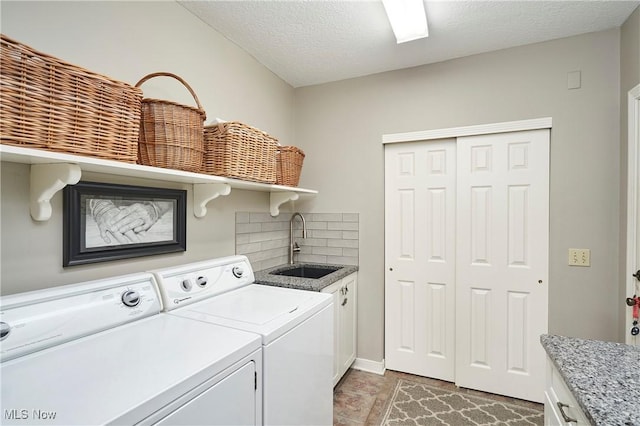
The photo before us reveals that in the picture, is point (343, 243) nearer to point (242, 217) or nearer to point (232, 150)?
point (242, 217)

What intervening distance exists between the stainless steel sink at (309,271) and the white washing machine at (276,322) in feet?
2.66

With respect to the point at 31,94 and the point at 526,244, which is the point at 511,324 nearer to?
the point at 526,244

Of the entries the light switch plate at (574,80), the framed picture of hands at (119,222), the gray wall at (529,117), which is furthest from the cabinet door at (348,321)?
the light switch plate at (574,80)

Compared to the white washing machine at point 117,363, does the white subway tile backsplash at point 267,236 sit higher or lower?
higher

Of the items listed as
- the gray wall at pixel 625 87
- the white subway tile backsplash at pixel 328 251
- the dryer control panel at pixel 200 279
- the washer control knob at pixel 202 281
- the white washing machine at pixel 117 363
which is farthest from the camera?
the white subway tile backsplash at pixel 328 251

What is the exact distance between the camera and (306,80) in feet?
9.41

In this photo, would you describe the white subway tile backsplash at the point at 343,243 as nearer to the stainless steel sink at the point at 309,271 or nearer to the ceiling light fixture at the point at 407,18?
the stainless steel sink at the point at 309,271

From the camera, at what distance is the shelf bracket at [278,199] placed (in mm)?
2580

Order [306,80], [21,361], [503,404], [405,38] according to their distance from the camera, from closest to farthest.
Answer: [21,361]
[405,38]
[503,404]
[306,80]

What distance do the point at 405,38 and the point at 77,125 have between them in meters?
1.84

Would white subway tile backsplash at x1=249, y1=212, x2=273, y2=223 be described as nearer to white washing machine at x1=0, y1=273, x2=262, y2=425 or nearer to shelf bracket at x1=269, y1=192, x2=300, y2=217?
shelf bracket at x1=269, y1=192, x2=300, y2=217

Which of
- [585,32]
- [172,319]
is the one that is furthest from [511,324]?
[172,319]

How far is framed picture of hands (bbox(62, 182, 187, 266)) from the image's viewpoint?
4.24ft

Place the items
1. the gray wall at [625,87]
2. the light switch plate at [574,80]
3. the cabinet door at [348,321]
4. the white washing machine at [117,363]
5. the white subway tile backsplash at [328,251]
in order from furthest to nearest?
the white subway tile backsplash at [328,251], the cabinet door at [348,321], the light switch plate at [574,80], the gray wall at [625,87], the white washing machine at [117,363]
